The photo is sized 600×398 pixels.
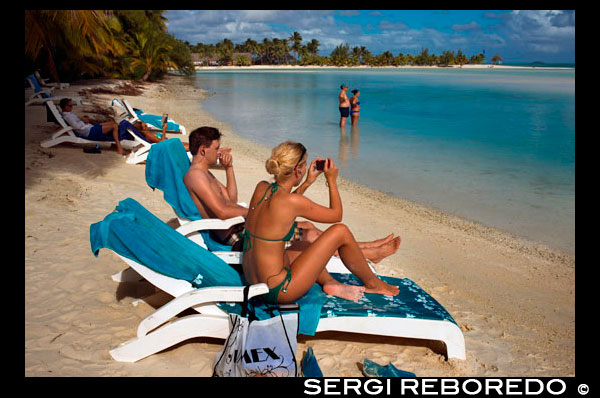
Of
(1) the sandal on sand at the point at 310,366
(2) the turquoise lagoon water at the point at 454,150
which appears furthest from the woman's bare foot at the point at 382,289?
(2) the turquoise lagoon water at the point at 454,150

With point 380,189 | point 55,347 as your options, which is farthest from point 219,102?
point 55,347

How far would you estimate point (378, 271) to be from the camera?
444cm

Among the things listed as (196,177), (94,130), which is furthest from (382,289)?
(94,130)

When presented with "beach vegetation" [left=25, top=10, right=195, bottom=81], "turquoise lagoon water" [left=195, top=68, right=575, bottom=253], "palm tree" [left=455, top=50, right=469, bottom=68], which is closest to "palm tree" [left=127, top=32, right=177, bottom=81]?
"beach vegetation" [left=25, top=10, right=195, bottom=81]

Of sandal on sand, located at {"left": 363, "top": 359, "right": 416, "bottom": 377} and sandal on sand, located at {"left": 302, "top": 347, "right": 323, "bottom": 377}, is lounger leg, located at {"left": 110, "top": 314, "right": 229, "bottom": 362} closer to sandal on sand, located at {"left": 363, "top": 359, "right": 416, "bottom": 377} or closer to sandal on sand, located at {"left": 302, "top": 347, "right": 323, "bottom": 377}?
sandal on sand, located at {"left": 302, "top": 347, "right": 323, "bottom": 377}

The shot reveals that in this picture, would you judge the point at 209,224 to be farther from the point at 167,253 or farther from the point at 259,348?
the point at 259,348

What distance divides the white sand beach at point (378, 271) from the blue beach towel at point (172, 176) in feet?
2.47

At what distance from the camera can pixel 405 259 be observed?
4.87 metres

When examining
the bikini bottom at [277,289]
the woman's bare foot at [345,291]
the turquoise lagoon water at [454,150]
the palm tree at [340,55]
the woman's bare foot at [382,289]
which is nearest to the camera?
the bikini bottom at [277,289]

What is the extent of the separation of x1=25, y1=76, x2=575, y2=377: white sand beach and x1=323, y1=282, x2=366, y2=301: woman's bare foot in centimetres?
32

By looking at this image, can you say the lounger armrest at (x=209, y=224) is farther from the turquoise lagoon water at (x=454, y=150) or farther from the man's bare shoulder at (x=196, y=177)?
the turquoise lagoon water at (x=454, y=150)

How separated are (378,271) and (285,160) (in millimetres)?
2224

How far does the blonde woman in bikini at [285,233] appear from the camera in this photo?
8.59ft

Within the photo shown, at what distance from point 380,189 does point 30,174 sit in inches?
221
